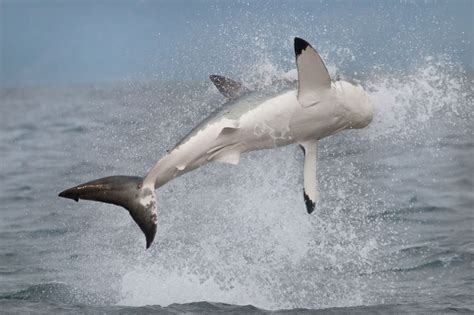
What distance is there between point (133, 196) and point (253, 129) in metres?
1.47

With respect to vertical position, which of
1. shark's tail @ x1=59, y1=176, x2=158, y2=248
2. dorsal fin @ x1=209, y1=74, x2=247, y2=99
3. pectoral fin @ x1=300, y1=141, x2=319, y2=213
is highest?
dorsal fin @ x1=209, y1=74, x2=247, y2=99

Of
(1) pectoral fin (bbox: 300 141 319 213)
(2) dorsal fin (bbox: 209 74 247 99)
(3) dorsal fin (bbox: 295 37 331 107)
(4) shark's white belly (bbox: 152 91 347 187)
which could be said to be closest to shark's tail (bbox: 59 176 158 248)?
(4) shark's white belly (bbox: 152 91 347 187)

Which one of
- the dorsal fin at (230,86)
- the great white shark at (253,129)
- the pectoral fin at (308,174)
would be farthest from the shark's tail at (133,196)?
the pectoral fin at (308,174)

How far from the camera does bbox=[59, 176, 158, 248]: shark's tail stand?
10.0m

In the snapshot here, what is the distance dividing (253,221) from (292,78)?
3.88m

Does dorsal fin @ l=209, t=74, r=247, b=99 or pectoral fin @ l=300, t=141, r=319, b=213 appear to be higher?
dorsal fin @ l=209, t=74, r=247, b=99

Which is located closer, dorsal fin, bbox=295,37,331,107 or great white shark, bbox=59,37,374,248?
dorsal fin, bbox=295,37,331,107

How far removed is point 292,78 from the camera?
1088cm

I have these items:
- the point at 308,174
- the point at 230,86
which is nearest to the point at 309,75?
the point at 230,86

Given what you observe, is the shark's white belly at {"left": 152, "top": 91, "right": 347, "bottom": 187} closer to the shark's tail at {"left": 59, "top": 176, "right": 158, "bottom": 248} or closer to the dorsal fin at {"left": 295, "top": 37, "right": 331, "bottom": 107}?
the dorsal fin at {"left": 295, "top": 37, "right": 331, "bottom": 107}

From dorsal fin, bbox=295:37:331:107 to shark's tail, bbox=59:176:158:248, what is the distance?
1.93 m

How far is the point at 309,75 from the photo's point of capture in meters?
10.1

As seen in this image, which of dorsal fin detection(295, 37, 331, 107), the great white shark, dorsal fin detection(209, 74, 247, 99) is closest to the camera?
dorsal fin detection(295, 37, 331, 107)

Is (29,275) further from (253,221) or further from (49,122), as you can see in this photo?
(49,122)
